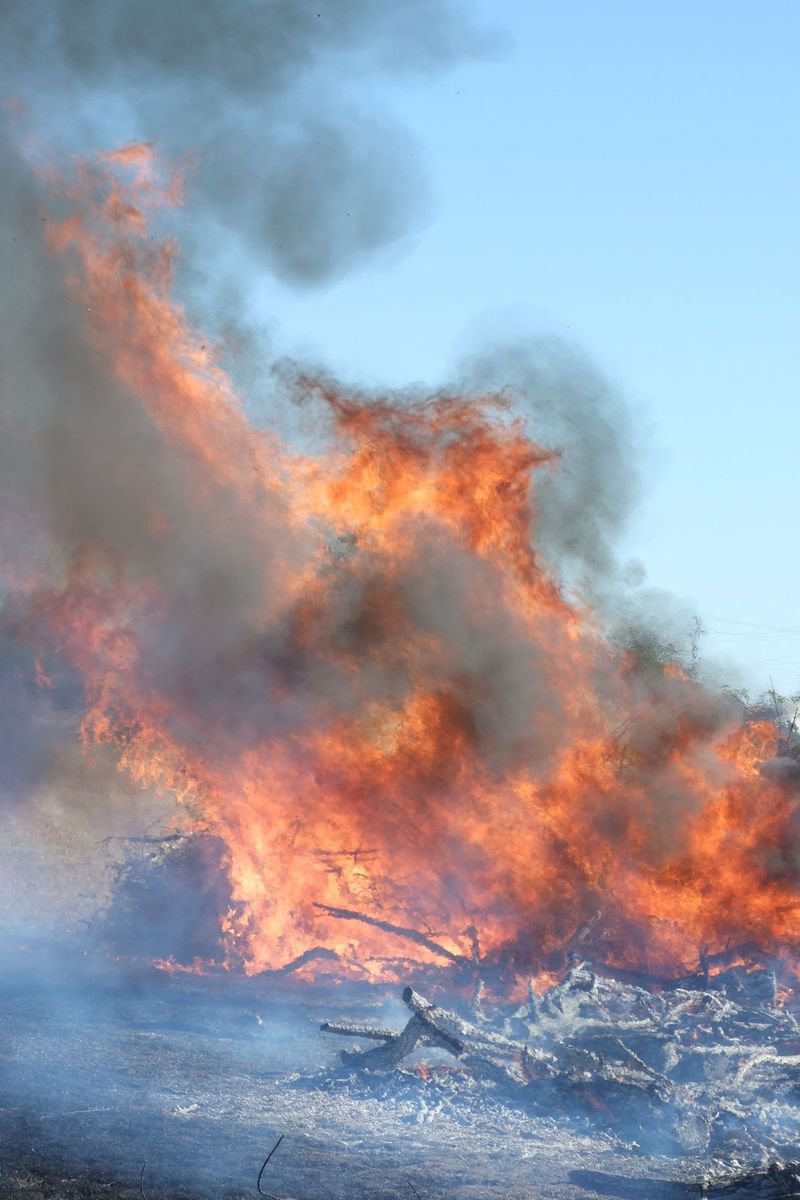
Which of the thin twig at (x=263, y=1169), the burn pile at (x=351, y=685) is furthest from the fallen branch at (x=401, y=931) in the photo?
the thin twig at (x=263, y=1169)

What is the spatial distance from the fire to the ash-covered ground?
12.3 feet

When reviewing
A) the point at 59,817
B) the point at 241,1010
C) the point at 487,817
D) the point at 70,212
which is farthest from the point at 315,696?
the point at 70,212

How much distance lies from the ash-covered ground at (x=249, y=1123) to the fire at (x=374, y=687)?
3742 millimetres

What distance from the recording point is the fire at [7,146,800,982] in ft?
64.0

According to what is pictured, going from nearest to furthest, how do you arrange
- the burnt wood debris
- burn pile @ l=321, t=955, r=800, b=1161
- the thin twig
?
1. the thin twig
2. the burnt wood debris
3. burn pile @ l=321, t=955, r=800, b=1161

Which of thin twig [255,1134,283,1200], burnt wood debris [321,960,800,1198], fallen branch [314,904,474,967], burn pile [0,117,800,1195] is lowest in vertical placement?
thin twig [255,1134,283,1200]

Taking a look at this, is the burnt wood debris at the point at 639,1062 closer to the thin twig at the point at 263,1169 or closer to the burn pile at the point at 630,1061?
the burn pile at the point at 630,1061

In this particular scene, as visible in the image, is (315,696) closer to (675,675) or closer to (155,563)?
(155,563)

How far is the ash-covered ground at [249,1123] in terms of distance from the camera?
1018 cm

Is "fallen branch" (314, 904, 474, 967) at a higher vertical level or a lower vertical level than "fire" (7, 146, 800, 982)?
lower

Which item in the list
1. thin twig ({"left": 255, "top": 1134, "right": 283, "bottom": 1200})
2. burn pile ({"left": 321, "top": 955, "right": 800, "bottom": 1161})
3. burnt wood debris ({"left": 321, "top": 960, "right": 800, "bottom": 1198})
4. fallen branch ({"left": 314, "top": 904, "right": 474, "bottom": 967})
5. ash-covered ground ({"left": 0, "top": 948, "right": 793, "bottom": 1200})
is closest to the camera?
thin twig ({"left": 255, "top": 1134, "right": 283, "bottom": 1200})

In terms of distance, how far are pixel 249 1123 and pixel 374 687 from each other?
9.59 meters

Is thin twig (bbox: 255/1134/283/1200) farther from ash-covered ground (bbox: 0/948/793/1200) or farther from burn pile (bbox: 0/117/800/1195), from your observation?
burn pile (bbox: 0/117/800/1195)

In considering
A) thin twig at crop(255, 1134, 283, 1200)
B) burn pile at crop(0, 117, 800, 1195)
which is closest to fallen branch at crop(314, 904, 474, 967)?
burn pile at crop(0, 117, 800, 1195)
